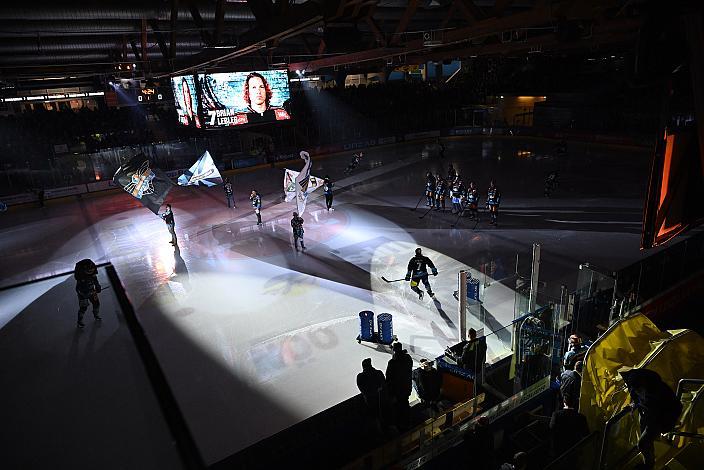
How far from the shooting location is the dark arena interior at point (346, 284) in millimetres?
5367

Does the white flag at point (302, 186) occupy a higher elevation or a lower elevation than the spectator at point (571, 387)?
higher

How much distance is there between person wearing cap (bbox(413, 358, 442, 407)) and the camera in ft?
22.6

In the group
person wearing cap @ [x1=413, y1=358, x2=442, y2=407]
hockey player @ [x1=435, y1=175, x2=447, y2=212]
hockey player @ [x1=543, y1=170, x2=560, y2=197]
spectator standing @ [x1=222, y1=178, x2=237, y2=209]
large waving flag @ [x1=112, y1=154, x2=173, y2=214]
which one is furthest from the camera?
spectator standing @ [x1=222, y1=178, x2=237, y2=209]

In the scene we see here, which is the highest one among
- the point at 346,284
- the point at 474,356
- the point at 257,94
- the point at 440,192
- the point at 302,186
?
the point at 257,94

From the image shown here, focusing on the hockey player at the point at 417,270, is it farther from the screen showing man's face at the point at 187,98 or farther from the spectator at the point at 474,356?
the screen showing man's face at the point at 187,98

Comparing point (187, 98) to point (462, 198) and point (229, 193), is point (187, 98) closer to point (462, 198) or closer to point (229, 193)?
point (229, 193)

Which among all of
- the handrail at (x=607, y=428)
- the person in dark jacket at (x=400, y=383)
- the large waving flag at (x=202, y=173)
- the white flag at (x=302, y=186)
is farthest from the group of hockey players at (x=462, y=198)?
the handrail at (x=607, y=428)

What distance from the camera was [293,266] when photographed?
13711mm

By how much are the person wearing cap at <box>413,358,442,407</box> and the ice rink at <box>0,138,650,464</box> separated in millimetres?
1365

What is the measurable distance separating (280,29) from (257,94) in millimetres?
4378

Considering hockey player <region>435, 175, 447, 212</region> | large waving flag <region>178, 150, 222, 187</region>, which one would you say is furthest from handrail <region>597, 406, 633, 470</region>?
large waving flag <region>178, 150, 222, 187</region>

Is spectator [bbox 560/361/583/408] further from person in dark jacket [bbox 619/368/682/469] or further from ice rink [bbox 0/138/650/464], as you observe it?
person in dark jacket [bbox 619/368/682/469]

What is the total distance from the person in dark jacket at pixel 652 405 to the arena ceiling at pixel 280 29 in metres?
3.49

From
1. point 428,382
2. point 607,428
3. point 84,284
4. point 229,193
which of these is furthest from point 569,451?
point 229,193
